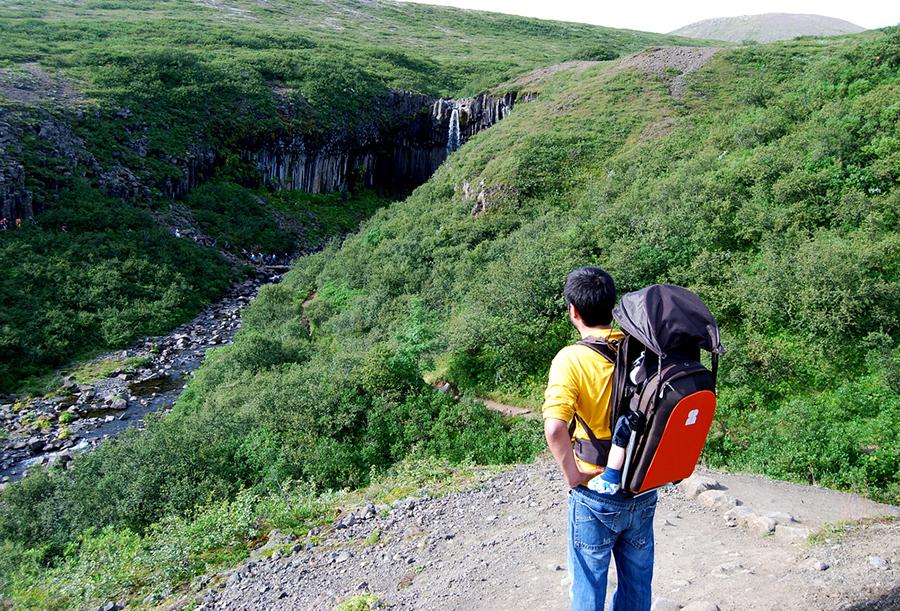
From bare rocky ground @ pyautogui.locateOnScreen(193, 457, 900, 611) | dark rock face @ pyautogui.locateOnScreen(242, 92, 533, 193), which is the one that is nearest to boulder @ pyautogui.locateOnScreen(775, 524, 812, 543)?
bare rocky ground @ pyautogui.locateOnScreen(193, 457, 900, 611)

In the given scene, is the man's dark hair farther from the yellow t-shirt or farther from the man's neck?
the yellow t-shirt

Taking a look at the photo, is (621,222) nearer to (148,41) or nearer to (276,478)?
(276,478)

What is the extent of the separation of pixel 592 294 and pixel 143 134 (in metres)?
46.8

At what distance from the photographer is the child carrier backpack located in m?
2.90

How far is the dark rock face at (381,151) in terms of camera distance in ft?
162

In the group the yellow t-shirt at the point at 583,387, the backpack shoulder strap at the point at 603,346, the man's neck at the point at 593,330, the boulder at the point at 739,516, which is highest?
the man's neck at the point at 593,330

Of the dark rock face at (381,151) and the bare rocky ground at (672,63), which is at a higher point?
the bare rocky ground at (672,63)

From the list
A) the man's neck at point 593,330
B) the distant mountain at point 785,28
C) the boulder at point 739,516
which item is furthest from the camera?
the distant mountain at point 785,28

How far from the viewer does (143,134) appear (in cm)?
4200

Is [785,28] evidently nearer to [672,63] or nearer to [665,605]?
[672,63]

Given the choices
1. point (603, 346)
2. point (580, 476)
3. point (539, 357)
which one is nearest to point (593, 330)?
point (603, 346)

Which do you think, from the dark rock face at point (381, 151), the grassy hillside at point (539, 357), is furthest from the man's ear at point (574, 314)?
the dark rock face at point (381, 151)

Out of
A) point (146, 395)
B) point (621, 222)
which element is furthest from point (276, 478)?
point (146, 395)

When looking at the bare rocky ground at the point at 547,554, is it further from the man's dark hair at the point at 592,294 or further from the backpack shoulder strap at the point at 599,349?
the man's dark hair at the point at 592,294
